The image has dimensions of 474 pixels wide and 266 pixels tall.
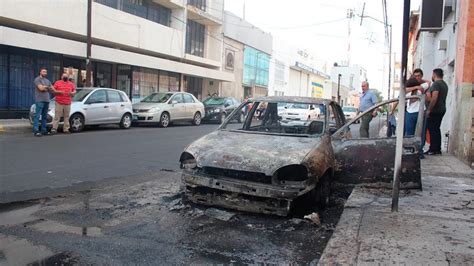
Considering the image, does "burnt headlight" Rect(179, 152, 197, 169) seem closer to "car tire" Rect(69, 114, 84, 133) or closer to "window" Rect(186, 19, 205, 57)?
"car tire" Rect(69, 114, 84, 133)

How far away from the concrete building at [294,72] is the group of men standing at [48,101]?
33.2 m

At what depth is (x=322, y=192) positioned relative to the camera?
18.2 ft

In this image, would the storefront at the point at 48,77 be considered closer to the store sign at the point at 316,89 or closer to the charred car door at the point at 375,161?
the charred car door at the point at 375,161

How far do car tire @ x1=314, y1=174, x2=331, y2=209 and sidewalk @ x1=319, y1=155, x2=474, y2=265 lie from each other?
Answer: 31cm

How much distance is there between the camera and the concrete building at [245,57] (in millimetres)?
35188

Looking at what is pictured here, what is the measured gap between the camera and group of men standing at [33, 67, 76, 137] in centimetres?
1260

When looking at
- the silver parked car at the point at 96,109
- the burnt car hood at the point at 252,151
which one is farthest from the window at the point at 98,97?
the burnt car hood at the point at 252,151

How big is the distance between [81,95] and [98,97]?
1.96 ft

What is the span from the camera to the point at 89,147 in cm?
1048

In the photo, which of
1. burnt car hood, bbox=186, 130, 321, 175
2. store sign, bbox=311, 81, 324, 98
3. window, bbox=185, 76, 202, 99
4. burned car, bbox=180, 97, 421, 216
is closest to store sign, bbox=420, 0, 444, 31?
burned car, bbox=180, 97, 421, 216

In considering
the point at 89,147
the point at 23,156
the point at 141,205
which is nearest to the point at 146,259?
the point at 141,205

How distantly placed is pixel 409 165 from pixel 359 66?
326 feet

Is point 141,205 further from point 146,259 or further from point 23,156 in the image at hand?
point 23,156

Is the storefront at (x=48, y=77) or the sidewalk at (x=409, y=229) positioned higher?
the storefront at (x=48, y=77)
